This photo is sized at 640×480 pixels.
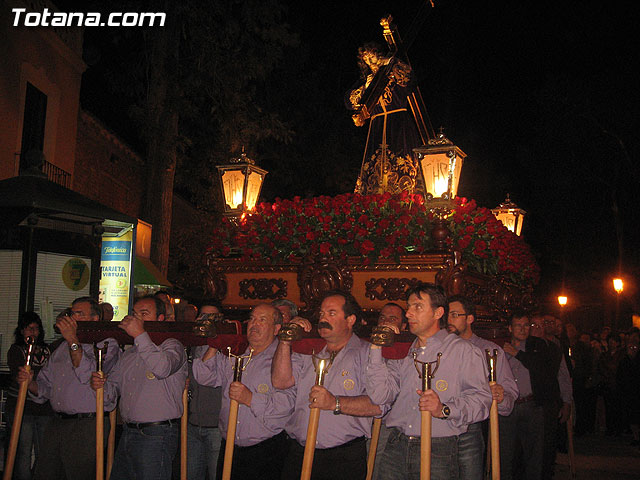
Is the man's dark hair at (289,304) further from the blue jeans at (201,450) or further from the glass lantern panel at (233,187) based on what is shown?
the glass lantern panel at (233,187)

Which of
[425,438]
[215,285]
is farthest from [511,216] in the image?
[425,438]

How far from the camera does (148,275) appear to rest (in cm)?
1409

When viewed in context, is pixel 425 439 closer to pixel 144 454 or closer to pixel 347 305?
pixel 347 305

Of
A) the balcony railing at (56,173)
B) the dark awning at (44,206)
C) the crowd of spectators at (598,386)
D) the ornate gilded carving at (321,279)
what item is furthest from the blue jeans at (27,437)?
the balcony railing at (56,173)

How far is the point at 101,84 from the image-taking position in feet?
71.8

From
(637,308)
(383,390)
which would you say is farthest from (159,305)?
(637,308)

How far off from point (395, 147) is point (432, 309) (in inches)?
153

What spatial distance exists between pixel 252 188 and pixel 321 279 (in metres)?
2.62

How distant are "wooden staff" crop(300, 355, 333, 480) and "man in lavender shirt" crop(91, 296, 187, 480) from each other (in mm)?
1378

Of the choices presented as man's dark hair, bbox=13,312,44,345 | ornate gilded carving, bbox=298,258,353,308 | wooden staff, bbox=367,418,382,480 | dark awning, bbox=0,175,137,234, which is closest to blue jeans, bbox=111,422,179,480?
wooden staff, bbox=367,418,382,480

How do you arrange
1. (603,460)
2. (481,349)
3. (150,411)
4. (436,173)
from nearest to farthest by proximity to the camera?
(481,349), (150,411), (436,173), (603,460)

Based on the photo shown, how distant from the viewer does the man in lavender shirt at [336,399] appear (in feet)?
14.4

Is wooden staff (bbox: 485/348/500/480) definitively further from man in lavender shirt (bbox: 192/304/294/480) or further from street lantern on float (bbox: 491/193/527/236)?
street lantern on float (bbox: 491/193/527/236)

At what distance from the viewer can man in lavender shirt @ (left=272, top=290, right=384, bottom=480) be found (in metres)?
4.40
